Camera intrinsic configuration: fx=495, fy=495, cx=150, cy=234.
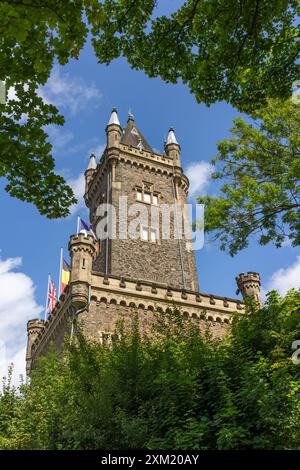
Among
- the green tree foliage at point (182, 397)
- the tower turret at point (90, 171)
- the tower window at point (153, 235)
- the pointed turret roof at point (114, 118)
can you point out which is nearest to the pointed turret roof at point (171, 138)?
the pointed turret roof at point (114, 118)

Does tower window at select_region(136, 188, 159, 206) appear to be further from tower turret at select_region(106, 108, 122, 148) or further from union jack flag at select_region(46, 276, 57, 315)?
union jack flag at select_region(46, 276, 57, 315)

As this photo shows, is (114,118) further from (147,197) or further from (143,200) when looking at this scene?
(143,200)

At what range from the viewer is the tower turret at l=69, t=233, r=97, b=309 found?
2125 centimetres

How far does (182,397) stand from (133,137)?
3209 cm

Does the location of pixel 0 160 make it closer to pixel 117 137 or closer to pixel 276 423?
pixel 276 423

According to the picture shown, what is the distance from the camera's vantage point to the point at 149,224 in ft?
102

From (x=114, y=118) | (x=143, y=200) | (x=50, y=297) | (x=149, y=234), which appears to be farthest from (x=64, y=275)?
(x=114, y=118)

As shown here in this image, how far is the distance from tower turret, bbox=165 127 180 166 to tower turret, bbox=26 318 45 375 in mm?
14585

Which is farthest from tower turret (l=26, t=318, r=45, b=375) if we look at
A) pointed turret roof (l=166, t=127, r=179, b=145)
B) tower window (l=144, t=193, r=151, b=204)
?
pointed turret roof (l=166, t=127, r=179, b=145)

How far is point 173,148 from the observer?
122ft

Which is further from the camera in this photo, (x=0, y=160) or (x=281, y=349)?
(x=281, y=349)

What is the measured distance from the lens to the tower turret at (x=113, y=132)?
33844 millimetres
